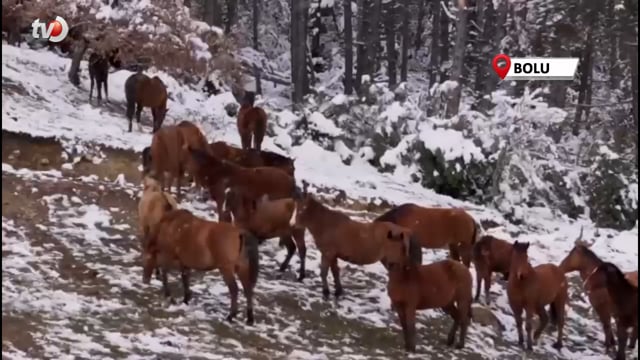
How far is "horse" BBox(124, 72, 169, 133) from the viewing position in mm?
14164

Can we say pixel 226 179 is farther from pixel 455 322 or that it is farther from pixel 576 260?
pixel 576 260

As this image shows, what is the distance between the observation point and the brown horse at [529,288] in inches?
342

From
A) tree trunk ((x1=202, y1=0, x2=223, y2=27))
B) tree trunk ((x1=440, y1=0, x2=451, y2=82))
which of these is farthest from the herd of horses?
tree trunk ((x1=440, y1=0, x2=451, y2=82))

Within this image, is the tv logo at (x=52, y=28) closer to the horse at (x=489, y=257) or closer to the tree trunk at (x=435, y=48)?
the horse at (x=489, y=257)

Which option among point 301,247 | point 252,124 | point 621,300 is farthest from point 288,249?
point 252,124

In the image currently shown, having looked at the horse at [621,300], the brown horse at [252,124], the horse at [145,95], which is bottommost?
the horse at [621,300]

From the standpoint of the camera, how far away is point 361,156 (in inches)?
663

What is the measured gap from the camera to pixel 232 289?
777cm

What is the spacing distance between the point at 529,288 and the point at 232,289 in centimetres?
293

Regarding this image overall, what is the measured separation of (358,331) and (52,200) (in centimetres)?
400

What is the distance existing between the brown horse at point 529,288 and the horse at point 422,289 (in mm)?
592

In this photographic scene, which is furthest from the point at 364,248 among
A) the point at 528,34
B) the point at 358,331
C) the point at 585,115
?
the point at 528,34

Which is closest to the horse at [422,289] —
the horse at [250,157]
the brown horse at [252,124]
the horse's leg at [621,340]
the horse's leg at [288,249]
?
the horse's leg at [288,249]

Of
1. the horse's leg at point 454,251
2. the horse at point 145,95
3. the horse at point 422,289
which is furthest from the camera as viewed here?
the horse at point 145,95
